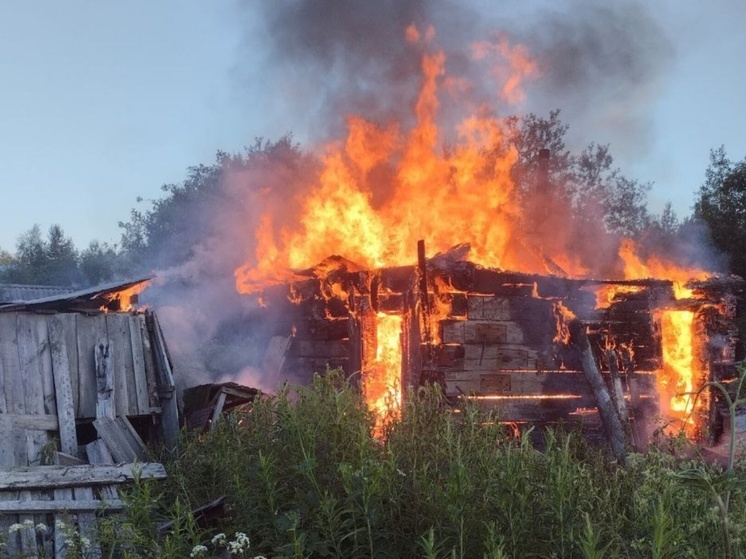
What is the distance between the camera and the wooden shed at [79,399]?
21.6 ft

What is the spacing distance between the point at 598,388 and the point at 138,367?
7.53 metres

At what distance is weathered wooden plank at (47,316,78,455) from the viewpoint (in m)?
8.41

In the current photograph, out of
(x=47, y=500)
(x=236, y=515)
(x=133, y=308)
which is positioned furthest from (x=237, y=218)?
(x=236, y=515)

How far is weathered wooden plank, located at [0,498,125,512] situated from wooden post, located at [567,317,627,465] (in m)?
7.91

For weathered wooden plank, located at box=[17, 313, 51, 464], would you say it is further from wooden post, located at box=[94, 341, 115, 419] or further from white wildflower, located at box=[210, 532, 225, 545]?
white wildflower, located at box=[210, 532, 225, 545]

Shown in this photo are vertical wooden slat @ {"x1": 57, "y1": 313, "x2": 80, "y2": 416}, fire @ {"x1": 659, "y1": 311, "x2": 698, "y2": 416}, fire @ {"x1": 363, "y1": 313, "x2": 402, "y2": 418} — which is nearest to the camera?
vertical wooden slat @ {"x1": 57, "y1": 313, "x2": 80, "y2": 416}

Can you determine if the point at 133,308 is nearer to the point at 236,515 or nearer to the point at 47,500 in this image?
the point at 47,500

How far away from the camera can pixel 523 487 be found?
3.83m

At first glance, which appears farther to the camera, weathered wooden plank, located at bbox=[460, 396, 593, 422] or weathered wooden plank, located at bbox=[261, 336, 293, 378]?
weathered wooden plank, located at bbox=[261, 336, 293, 378]

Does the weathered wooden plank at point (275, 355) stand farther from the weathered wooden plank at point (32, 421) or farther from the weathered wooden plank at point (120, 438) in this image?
the weathered wooden plank at point (32, 421)

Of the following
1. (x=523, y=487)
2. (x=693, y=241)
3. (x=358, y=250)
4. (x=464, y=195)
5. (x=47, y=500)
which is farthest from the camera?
(x=693, y=241)

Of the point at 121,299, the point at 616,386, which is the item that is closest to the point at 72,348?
the point at 121,299

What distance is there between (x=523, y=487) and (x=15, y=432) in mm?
6765

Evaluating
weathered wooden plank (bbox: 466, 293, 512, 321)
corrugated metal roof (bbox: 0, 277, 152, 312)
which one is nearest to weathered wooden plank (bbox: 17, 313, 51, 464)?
corrugated metal roof (bbox: 0, 277, 152, 312)
